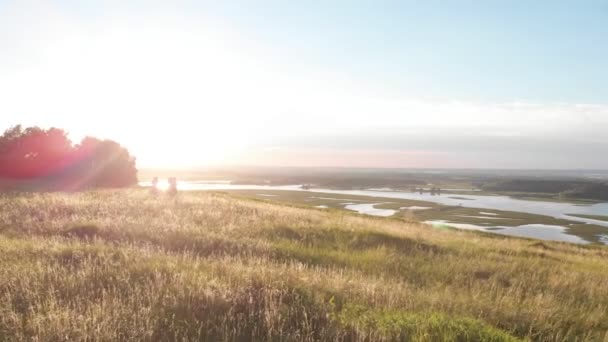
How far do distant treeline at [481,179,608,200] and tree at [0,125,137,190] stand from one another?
122748mm

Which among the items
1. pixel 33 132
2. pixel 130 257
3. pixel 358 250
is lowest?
pixel 358 250

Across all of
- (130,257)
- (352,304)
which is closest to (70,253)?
(130,257)

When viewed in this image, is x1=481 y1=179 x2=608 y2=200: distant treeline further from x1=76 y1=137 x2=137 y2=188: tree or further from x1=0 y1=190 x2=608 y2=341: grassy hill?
x1=0 y1=190 x2=608 y2=341: grassy hill

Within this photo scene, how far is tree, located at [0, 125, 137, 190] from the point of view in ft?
146

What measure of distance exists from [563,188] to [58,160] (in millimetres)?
150692

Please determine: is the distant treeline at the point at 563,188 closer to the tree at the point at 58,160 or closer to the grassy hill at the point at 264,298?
the tree at the point at 58,160

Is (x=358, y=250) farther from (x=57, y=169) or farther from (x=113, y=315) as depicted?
(x=57, y=169)

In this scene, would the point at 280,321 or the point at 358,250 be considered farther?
the point at 358,250

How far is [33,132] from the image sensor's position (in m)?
46.4

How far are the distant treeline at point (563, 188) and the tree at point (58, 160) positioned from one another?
403 feet

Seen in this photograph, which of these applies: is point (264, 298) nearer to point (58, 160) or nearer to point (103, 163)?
point (58, 160)

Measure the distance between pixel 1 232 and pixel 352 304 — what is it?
11055 millimetres

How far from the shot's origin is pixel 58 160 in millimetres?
48250

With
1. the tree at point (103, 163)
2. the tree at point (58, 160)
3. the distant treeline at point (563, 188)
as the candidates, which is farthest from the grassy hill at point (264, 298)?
the distant treeline at point (563, 188)
